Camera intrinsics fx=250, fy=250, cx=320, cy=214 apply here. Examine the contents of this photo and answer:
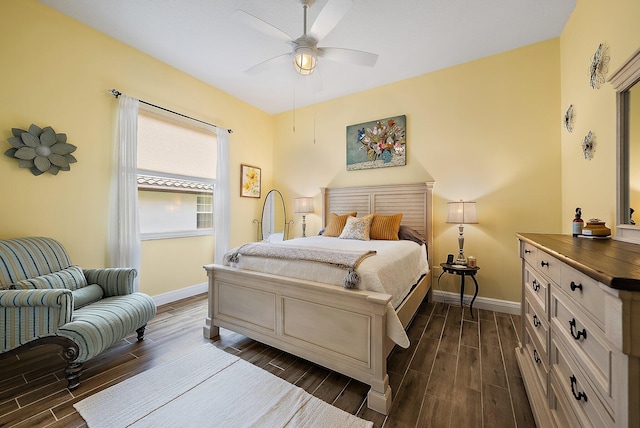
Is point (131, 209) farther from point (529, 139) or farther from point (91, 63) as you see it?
point (529, 139)

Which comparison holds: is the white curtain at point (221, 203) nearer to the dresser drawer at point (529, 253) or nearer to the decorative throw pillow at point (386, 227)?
the decorative throw pillow at point (386, 227)

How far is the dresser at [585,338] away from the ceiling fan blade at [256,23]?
231 cm

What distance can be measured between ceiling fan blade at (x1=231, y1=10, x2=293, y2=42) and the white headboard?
234 cm

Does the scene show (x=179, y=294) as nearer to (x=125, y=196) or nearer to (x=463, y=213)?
(x=125, y=196)

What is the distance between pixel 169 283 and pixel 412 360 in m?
3.08

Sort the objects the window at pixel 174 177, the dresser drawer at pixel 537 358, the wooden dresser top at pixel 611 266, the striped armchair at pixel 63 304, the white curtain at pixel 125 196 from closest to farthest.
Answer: the wooden dresser top at pixel 611 266 → the dresser drawer at pixel 537 358 → the striped armchair at pixel 63 304 → the white curtain at pixel 125 196 → the window at pixel 174 177

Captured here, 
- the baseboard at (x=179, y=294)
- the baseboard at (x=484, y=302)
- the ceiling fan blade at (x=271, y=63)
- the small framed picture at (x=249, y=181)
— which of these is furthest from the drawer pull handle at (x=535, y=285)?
the small framed picture at (x=249, y=181)

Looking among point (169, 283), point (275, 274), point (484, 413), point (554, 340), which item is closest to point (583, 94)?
point (554, 340)

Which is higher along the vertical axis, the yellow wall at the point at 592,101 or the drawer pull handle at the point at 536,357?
the yellow wall at the point at 592,101

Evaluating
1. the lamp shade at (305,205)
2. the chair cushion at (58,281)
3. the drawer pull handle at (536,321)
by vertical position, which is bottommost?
the drawer pull handle at (536,321)

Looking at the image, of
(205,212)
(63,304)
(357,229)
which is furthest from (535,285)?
(205,212)

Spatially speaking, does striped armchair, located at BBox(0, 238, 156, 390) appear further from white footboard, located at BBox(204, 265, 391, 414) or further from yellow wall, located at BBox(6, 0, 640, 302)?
white footboard, located at BBox(204, 265, 391, 414)

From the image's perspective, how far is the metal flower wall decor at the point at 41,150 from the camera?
217 centimetres

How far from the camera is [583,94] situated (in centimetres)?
218
